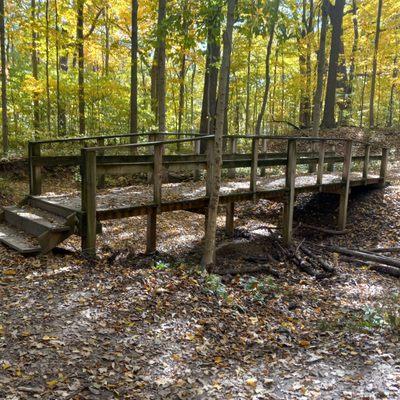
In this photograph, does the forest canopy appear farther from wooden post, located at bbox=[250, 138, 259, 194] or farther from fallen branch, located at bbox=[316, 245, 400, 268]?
fallen branch, located at bbox=[316, 245, 400, 268]

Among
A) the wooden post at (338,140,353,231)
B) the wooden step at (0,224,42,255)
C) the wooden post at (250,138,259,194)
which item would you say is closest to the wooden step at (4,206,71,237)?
the wooden step at (0,224,42,255)

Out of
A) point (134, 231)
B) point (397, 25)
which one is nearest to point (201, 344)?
point (134, 231)

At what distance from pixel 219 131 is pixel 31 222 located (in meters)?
3.60

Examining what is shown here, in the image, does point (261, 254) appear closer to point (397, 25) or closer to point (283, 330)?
point (283, 330)

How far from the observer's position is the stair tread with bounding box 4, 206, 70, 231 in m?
6.73

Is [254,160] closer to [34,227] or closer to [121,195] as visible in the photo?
[121,195]

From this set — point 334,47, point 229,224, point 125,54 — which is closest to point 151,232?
point 229,224

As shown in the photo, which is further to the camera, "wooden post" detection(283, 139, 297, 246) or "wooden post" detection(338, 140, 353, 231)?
"wooden post" detection(338, 140, 353, 231)

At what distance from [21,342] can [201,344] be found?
1.99m

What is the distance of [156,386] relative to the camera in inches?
160

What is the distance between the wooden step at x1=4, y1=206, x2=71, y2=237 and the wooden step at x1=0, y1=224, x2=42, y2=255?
11 centimetres

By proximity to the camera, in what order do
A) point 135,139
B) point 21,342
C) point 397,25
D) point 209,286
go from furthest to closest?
1. point 397,25
2. point 135,139
3. point 209,286
4. point 21,342

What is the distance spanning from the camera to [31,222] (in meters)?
7.20

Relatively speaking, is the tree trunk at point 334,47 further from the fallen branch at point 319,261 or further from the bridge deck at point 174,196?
the fallen branch at point 319,261
